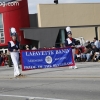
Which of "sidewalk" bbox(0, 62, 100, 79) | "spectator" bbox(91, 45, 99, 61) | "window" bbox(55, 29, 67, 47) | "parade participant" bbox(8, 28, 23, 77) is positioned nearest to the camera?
"sidewalk" bbox(0, 62, 100, 79)

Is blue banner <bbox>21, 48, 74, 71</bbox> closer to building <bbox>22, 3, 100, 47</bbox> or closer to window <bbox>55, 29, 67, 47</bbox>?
building <bbox>22, 3, 100, 47</bbox>

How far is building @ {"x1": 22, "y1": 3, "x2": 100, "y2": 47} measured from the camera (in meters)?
52.9

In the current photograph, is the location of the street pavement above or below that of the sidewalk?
below

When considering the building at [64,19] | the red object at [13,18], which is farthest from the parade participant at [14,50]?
the building at [64,19]

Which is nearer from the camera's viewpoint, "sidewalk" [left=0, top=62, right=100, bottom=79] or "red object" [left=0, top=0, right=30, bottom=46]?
"sidewalk" [left=0, top=62, right=100, bottom=79]

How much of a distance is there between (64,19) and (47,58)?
132 feet

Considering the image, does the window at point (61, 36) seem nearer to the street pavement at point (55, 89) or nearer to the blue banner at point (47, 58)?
the blue banner at point (47, 58)

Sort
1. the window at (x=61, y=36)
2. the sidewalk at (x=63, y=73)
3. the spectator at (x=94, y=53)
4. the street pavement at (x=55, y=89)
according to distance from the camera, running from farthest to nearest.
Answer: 1. the window at (x=61, y=36)
2. the spectator at (x=94, y=53)
3. the sidewalk at (x=63, y=73)
4. the street pavement at (x=55, y=89)

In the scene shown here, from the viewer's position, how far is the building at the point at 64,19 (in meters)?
52.9

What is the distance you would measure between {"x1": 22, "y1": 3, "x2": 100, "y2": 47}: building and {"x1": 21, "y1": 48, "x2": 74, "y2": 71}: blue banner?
32741mm

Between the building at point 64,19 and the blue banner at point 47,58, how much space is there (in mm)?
32741

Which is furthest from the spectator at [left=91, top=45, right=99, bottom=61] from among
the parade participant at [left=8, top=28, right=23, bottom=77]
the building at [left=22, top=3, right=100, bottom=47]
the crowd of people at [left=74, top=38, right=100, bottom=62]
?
the building at [left=22, top=3, right=100, bottom=47]

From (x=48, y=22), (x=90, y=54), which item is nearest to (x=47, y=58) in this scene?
(x=90, y=54)

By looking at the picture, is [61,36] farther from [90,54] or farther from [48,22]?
[90,54]
